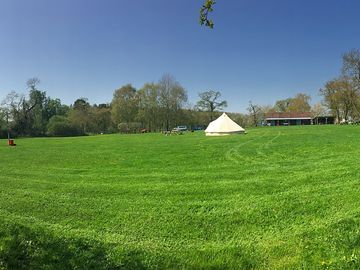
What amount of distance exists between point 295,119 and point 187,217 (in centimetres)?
10322

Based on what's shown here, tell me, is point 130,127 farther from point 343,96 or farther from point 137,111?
point 343,96

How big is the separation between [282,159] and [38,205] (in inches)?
336

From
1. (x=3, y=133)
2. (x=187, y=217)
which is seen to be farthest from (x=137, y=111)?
(x=187, y=217)

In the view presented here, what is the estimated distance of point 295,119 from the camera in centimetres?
10350

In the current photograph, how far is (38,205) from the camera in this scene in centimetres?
763

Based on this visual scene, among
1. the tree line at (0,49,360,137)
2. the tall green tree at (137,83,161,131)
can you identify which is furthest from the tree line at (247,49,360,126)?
the tall green tree at (137,83,161,131)

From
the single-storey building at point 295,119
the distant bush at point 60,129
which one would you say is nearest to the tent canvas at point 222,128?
the distant bush at point 60,129

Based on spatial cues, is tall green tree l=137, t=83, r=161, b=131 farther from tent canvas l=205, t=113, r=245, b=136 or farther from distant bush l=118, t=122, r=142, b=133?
tent canvas l=205, t=113, r=245, b=136

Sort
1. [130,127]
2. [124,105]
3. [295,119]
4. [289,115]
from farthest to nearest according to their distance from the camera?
[289,115], [295,119], [124,105], [130,127]

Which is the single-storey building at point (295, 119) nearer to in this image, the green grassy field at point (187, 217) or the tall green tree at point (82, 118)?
the tall green tree at point (82, 118)

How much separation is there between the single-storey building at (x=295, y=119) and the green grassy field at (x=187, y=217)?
3773 inches

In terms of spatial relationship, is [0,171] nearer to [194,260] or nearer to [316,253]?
[194,260]

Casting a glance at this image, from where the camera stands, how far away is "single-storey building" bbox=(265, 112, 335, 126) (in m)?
103

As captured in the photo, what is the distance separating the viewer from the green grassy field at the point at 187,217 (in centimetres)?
485
